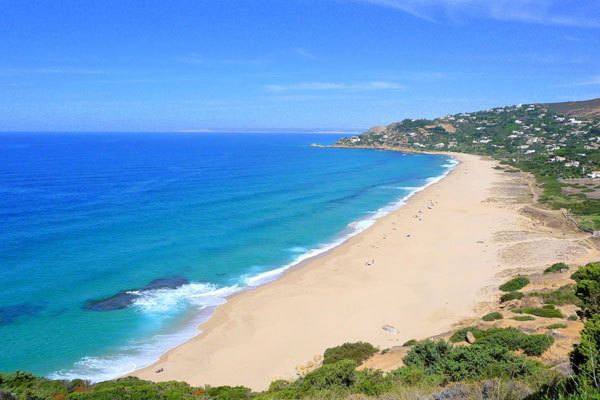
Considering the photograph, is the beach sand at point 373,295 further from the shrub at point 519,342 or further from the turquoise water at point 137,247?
the shrub at point 519,342

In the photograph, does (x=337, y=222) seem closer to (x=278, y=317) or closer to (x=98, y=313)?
(x=278, y=317)

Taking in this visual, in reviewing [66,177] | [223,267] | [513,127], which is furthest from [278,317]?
[513,127]

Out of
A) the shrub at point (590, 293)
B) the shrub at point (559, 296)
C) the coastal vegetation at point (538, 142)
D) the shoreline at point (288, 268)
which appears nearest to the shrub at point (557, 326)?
the shrub at point (590, 293)

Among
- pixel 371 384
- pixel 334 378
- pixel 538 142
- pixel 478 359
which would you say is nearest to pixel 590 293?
pixel 478 359

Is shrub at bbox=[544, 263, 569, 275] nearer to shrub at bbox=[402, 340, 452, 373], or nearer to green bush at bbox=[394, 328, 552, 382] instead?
green bush at bbox=[394, 328, 552, 382]

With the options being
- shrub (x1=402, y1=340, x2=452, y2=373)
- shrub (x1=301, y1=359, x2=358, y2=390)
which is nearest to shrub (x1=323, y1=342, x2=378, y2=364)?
shrub (x1=402, y1=340, x2=452, y2=373)

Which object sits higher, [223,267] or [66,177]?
[66,177]

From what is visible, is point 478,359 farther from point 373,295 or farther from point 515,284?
point 515,284
